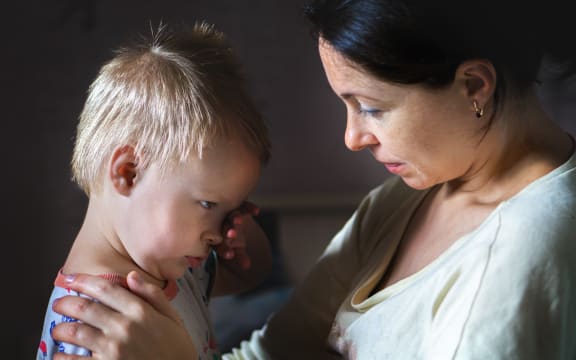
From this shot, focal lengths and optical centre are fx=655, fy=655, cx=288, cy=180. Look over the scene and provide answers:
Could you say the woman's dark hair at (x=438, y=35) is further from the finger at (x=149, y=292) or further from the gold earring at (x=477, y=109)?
the finger at (x=149, y=292)

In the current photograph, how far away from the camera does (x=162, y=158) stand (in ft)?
2.76

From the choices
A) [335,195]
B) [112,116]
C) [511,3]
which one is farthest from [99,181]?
[335,195]

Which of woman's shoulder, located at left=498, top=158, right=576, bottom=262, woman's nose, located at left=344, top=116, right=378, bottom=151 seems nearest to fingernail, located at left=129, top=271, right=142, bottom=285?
woman's nose, located at left=344, top=116, right=378, bottom=151

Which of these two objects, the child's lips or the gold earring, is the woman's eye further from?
the child's lips

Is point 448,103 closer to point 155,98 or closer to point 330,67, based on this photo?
point 330,67

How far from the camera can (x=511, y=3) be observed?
2.42 ft

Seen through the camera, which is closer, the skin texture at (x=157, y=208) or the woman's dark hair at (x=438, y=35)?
the woman's dark hair at (x=438, y=35)

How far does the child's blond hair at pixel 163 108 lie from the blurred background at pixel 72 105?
12 centimetres

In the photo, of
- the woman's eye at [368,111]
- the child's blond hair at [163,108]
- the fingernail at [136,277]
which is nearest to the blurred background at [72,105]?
the child's blond hair at [163,108]

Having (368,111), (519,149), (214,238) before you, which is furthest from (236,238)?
(519,149)

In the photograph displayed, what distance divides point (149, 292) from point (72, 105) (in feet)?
1.90

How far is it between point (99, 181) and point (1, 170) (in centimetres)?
38

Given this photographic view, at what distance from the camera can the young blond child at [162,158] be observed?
84 centimetres

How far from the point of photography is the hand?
75 centimetres
